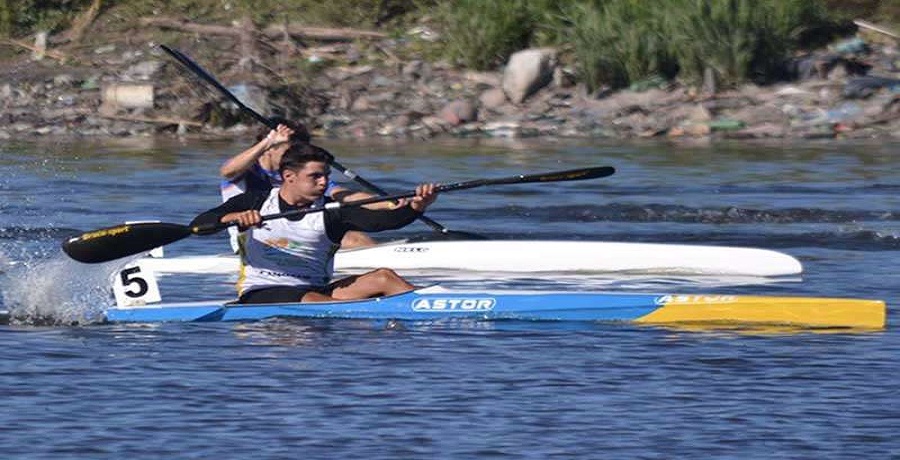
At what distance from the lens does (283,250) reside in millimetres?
11695

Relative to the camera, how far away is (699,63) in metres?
27.7

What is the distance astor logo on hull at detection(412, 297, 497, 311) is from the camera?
459 inches

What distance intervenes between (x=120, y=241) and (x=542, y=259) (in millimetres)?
3898

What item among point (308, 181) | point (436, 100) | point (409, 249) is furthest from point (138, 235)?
point (436, 100)

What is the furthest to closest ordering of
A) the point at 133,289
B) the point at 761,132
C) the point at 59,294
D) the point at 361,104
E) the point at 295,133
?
the point at 361,104 < the point at 761,132 < the point at 295,133 < the point at 59,294 < the point at 133,289

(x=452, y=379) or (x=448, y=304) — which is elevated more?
(x=448, y=304)

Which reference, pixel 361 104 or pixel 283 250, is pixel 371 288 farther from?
pixel 361 104

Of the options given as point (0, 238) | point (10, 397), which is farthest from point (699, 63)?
point (10, 397)

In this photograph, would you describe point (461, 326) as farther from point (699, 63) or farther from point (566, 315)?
point (699, 63)

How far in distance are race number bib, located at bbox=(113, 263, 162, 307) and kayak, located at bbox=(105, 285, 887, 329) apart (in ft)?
0.44

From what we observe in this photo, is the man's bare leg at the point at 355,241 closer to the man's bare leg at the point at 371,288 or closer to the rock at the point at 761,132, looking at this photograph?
the man's bare leg at the point at 371,288

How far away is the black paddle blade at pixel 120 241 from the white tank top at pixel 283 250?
516 mm

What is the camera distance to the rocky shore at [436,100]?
89.4ft

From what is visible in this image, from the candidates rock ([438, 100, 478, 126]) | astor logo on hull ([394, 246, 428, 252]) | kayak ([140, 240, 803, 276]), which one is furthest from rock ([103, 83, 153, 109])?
astor logo on hull ([394, 246, 428, 252])
